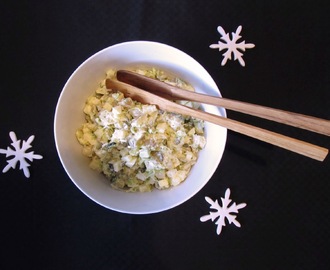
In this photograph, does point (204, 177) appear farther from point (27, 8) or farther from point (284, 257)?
point (27, 8)

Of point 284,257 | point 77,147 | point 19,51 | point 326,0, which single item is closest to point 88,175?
point 77,147

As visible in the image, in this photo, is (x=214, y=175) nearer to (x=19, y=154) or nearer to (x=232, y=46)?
(x=232, y=46)

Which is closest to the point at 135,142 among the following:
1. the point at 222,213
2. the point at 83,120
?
the point at 83,120

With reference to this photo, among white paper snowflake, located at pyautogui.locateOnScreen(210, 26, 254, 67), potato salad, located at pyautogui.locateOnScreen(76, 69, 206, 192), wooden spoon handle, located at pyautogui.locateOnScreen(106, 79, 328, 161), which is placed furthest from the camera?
white paper snowflake, located at pyautogui.locateOnScreen(210, 26, 254, 67)

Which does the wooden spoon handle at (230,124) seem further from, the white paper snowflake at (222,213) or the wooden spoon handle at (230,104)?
the white paper snowflake at (222,213)

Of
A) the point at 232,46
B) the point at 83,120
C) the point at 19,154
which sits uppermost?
the point at 232,46

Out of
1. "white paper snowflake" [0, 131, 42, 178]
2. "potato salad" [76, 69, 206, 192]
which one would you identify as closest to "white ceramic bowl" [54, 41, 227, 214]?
"potato salad" [76, 69, 206, 192]

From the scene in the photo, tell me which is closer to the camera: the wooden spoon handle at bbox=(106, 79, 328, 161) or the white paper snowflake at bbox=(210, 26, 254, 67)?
the wooden spoon handle at bbox=(106, 79, 328, 161)

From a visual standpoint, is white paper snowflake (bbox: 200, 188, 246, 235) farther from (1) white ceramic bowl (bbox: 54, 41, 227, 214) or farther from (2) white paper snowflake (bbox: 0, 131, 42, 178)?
(2) white paper snowflake (bbox: 0, 131, 42, 178)
